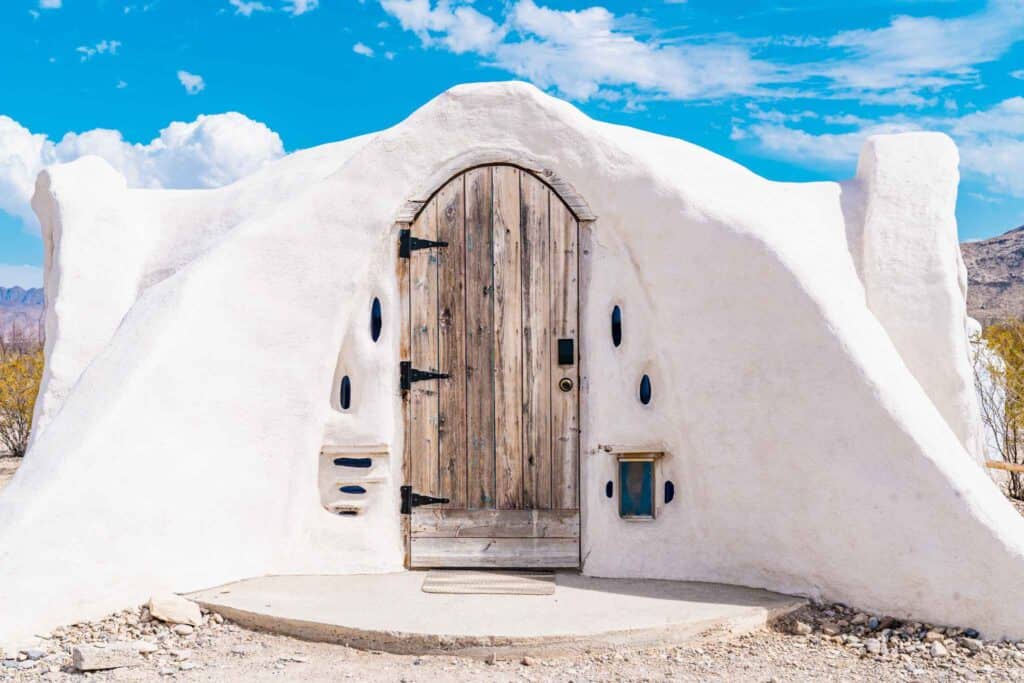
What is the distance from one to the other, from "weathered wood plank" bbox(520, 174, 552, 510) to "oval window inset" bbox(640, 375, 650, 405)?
561 millimetres

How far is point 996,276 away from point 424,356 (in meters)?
44.6

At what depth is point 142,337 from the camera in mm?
5199

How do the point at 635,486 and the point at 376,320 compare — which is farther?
the point at 376,320

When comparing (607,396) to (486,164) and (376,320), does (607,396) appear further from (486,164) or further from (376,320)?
(486,164)

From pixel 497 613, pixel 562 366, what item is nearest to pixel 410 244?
pixel 562 366

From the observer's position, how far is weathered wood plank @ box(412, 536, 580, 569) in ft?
17.9

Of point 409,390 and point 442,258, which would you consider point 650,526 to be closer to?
point 409,390

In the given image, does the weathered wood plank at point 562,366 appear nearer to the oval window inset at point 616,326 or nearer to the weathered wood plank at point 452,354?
the oval window inset at point 616,326

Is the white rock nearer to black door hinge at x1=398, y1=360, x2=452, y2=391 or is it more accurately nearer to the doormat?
the doormat

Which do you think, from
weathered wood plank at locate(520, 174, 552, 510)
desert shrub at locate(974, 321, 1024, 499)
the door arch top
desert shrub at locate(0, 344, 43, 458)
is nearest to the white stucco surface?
the door arch top

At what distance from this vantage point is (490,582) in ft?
17.1

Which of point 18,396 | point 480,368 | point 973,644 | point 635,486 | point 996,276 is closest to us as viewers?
point 973,644

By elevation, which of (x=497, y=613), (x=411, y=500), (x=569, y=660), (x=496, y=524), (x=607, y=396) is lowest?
(x=569, y=660)

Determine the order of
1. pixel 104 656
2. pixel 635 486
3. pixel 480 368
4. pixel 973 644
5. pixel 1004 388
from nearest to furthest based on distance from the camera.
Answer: pixel 104 656
pixel 973 644
pixel 635 486
pixel 480 368
pixel 1004 388
